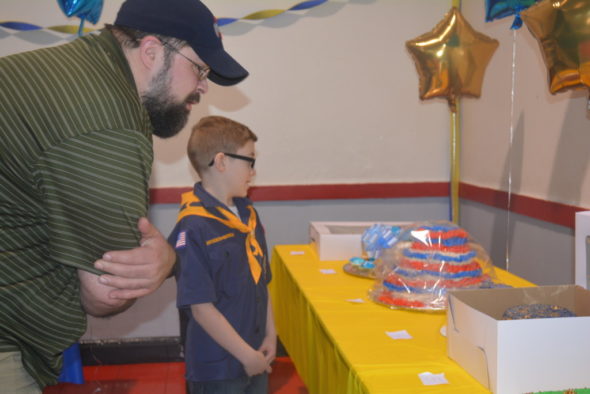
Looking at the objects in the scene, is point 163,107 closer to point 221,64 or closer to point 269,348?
point 221,64

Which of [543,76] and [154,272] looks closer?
[154,272]

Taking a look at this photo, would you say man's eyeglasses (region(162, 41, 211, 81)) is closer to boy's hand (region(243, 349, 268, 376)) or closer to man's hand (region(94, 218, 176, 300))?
man's hand (region(94, 218, 176, 300))

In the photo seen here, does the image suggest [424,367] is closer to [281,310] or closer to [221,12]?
[281,310]

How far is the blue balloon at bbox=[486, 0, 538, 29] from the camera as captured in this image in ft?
8.25

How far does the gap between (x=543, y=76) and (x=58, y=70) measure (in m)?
2.57

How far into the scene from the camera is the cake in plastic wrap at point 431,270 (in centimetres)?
196

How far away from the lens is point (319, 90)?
4.06 meters

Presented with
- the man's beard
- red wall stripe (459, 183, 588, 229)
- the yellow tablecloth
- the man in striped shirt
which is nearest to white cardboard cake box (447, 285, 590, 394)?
the yellow tablecloth

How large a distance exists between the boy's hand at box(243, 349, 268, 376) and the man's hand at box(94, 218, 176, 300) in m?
0.87

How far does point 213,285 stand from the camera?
2039mm

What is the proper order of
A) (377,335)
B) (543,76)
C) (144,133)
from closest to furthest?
(144,133)
(377,335)
(543,76)

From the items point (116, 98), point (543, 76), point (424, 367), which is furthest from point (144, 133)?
point (543, 76)

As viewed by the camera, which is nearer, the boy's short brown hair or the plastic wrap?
the boy's short brown hair

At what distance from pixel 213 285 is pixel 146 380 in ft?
6.48
